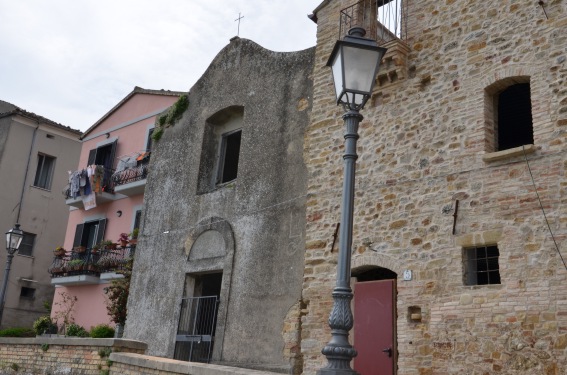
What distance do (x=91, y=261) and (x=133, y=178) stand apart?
3.28m

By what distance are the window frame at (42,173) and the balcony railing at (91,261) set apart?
226 inches

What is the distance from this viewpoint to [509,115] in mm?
10539

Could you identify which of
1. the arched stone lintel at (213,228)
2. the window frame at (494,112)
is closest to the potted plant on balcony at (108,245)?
the arched stone lintel at (213,228)

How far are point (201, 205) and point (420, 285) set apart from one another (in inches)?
270

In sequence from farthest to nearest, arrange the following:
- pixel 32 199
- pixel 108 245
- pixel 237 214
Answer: pixel 32 199
pixel 108 245
pixel 237 214

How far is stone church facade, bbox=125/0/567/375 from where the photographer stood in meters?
9.43

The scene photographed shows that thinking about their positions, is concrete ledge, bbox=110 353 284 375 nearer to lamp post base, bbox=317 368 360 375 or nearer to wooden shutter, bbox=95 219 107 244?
lamp post base, bbox=317 368 360 375

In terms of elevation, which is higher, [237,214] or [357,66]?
[237,214]

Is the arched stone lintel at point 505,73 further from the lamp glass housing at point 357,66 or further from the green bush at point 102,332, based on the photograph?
the green bush at point 102,332

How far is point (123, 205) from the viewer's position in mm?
22500

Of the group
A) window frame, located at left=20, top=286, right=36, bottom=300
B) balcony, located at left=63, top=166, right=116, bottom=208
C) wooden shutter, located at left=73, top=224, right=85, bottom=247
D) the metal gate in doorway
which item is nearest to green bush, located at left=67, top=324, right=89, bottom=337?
wooden shutter, located at left=73, top=224, right=85, bottom=247

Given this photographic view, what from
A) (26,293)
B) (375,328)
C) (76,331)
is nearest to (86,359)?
(375,328)

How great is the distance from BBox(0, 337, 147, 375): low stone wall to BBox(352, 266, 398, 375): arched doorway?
14.3 ft

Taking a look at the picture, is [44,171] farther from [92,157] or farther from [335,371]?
[335,371]
